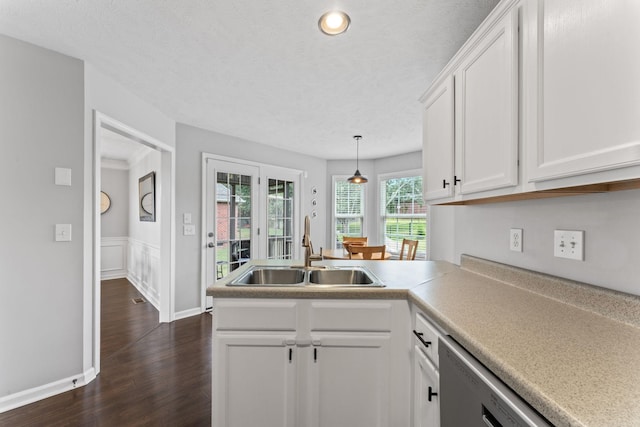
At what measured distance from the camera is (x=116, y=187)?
5.74m

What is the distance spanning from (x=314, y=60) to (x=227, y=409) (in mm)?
2246

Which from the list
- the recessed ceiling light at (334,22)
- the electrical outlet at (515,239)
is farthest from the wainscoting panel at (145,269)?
the electrical outlet at (515,239)

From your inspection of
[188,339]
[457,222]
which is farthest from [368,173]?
[188,339]

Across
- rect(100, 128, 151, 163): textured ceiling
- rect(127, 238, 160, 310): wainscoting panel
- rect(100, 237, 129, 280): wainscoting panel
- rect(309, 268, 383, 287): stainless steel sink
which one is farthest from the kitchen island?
rect(100, 237, 129, 280): wainscoting panel

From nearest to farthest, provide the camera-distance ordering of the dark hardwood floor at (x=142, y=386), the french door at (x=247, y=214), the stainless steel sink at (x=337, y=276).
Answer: the dark hardwood floor at (x=142, y=386)
the stainless steel sink at (x=337, y=276)
the french door at (x=247, y=214)

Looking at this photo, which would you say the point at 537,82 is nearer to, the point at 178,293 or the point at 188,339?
the point at 188,339

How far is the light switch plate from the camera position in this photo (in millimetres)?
2031

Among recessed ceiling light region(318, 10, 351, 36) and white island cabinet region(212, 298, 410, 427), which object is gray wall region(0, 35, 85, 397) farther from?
recessed ceiling light region(318, 10, 351, 36)

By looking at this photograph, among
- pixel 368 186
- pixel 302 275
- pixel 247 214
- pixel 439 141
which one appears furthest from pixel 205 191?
pixel 368 186

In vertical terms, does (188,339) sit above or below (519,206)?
below

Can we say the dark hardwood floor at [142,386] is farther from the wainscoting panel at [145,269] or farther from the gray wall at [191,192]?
the wainscoting panel at [145,269]

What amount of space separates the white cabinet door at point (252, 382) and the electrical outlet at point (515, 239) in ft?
4.13

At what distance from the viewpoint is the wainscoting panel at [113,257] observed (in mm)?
5543

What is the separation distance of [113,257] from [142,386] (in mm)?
4478
